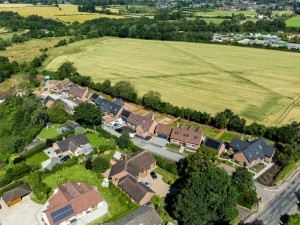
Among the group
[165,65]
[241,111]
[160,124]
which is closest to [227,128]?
[241,111]

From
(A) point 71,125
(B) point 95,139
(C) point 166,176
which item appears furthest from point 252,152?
(A) point 71,125

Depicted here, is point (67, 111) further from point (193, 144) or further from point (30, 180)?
point (193, 144)

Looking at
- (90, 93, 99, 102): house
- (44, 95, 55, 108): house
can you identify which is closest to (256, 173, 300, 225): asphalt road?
(90, 93, 99, 102): house

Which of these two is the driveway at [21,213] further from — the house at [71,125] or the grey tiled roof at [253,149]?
the grey tiled roof at [253,149]

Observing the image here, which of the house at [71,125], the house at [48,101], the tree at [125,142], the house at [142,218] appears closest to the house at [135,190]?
the house at [142,218]

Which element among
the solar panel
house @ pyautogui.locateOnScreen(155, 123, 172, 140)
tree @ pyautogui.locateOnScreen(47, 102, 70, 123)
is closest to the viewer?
the solar panel

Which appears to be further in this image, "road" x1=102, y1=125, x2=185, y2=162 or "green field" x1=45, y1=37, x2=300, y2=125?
"green field" x1=45, y1=37, x2=300, y2=125

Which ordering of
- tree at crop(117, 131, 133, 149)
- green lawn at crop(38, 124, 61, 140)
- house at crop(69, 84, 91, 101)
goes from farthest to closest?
1. house at crop(69, 84, 91, 101)
2. green lawn at crop(38, 124, 61, 140)
3. tree at crop(117, 131, 133, 149)

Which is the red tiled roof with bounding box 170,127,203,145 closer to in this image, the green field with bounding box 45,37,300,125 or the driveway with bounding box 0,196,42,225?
the green field with bounding box 45,37,300,125
